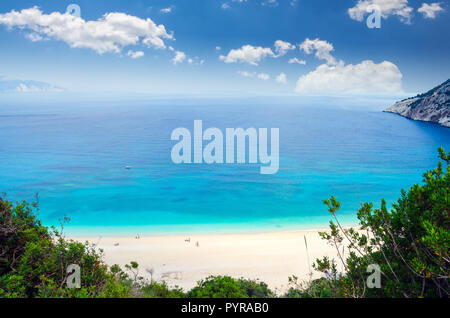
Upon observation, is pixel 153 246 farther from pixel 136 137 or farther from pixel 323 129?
pixel 323 129

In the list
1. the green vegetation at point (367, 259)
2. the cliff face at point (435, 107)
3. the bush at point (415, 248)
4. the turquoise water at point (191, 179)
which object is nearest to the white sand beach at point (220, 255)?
the turquoise water at point (191, 179)

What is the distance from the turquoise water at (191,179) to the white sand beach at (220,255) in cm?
324

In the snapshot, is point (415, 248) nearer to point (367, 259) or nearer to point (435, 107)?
point (367, 259)

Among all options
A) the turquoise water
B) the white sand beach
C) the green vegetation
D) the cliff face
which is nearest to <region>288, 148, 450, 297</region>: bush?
the green vegetation

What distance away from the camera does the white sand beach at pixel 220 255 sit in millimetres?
17094

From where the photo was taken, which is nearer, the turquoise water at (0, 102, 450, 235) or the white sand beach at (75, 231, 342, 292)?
the white sand beach at (75, 231, 342, 292)

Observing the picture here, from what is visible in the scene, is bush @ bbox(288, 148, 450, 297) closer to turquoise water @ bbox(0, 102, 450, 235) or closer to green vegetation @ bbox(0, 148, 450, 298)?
green vegetation @ bbox(0, 148, 450, 298)

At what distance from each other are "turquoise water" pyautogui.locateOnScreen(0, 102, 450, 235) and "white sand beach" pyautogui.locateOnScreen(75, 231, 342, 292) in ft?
10.6

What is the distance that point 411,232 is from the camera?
6.75 m

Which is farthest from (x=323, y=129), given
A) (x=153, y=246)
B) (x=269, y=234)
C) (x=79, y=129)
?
(x=79, y=129)

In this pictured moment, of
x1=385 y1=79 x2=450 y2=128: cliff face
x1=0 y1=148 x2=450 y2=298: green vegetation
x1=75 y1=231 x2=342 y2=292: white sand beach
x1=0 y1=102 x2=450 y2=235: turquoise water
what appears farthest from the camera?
x1=385 y1=79 x2=450 y2=128: cliff face

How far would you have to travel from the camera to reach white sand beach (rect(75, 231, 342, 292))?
17.1 m

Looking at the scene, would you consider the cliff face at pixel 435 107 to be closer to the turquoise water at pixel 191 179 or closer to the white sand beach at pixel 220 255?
the turquoise water at pixel 191 179
